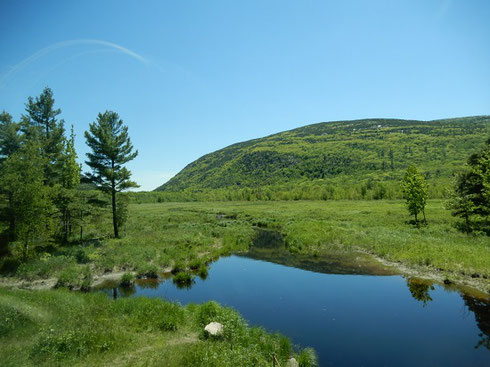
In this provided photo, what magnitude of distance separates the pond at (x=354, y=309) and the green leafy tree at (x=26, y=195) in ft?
29.2

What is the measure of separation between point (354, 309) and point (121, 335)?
14.1m

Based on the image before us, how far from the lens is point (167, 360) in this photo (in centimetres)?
878

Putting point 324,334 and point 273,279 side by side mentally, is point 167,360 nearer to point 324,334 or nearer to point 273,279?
point 324,334

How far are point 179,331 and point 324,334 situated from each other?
7645 millimetres

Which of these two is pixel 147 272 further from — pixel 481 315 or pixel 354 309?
pixel 481 315

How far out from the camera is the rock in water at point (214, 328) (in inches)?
451

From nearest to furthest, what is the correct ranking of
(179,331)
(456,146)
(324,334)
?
1. (179,331)
2. (324,334)
3. (456,146)

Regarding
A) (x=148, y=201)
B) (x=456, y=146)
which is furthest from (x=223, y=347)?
(x=456, y=146)

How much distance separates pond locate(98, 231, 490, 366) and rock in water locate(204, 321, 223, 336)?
3182 millimetres

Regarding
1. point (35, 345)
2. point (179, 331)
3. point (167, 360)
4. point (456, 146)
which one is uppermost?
point (456, 146)

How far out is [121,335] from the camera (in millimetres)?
10609

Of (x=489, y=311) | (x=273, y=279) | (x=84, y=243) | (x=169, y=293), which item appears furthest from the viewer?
(x=84, y=243)

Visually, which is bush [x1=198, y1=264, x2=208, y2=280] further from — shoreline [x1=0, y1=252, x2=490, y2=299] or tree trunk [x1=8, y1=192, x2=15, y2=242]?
tree trunk [x1=8, y1=192, x2=15, y2=242]

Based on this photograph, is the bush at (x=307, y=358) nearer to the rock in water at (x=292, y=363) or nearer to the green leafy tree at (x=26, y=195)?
the rock in water at (x=292, y=363)
